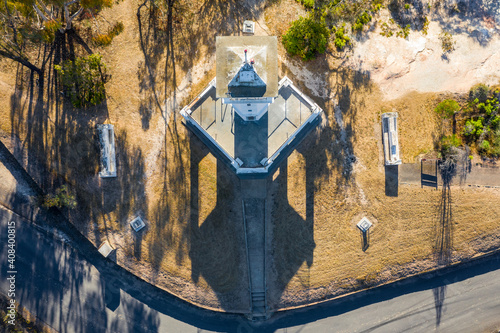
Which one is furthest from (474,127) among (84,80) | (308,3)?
(84,80)

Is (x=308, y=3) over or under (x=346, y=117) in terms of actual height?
over

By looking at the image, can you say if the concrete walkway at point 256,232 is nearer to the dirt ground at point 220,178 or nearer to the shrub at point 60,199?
the dirt ground at point 220,178

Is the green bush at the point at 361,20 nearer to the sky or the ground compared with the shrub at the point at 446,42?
nearer to the sky

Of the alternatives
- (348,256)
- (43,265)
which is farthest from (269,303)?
(43,265)

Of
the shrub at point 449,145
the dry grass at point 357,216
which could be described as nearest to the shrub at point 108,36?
the dry grass at point 357,216

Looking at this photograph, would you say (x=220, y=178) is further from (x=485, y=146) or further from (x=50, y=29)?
(x=485, y=146)

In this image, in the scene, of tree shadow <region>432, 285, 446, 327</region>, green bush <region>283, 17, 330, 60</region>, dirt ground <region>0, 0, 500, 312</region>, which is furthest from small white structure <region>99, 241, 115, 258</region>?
tree shadow <region>432, 285, 446, 327</region>

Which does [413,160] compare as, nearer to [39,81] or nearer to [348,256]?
[348,256]
